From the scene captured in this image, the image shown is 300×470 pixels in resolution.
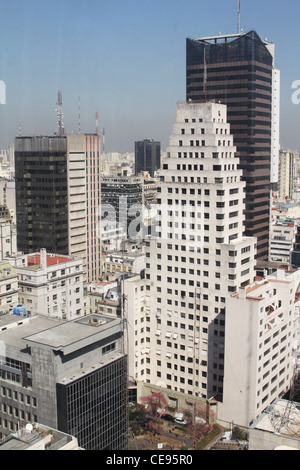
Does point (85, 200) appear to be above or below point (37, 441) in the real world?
above

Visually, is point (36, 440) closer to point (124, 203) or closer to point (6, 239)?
point (6, 239)

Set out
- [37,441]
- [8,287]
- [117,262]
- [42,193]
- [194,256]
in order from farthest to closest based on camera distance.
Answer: [117,262], [42,193], [8,287], [194,256], [37,441]

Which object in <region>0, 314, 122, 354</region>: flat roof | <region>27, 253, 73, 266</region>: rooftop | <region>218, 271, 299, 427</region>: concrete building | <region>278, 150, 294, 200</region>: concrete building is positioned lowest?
<region>218, 271, 299, 427</region>: concrete building

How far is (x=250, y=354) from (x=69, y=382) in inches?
146

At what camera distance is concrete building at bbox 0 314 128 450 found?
798 centimetres

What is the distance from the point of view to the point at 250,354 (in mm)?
10266

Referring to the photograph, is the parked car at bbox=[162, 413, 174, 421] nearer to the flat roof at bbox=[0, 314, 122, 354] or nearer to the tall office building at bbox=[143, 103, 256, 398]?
the tall office building at bbox=[143, 103, 256, 398]

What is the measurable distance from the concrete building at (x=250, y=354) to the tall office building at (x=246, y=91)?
8220mm

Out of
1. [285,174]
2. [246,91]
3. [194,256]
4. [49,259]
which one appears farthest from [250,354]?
[285,174]

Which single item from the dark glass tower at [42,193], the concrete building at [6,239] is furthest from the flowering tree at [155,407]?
the dark glass tower at [42,193]

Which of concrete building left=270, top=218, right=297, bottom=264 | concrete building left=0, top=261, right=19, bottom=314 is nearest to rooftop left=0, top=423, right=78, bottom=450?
concrete building left=0, top=261, right=19, bottom=314

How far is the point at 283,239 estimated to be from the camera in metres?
25.0

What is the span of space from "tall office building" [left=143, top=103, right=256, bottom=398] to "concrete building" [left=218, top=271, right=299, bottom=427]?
644mm
